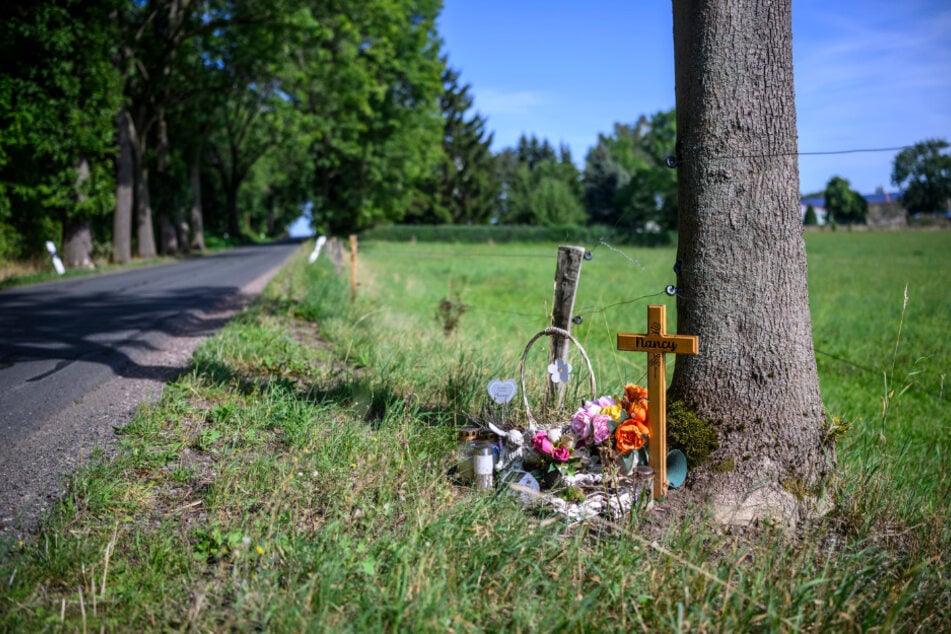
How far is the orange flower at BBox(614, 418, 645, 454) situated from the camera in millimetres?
3607

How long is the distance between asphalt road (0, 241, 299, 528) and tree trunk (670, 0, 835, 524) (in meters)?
3.60

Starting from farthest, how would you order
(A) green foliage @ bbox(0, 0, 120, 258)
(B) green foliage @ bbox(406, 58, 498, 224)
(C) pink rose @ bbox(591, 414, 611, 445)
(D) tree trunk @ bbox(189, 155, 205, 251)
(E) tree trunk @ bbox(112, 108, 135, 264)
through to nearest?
(B) green foliage @ bbox(406, 58, 498, 224), (D) tree trunk @ bbox(189, 155, 205, 251), (E) tree trunk @ bbox(112, 108, 135, 264), (A) green foliage @ bbox(0, 0, 120, 258), (C) pink rose @ bbox(591, 414, 611, 445)

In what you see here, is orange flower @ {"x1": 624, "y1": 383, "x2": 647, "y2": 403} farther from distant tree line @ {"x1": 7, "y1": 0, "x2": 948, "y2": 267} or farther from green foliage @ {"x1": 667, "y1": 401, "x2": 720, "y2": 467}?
distant tree line @ {"x1": 7, "y1": 0, "x2": 948, "y2": 267}

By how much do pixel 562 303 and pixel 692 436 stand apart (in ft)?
4.47

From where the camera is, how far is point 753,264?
3670 mm

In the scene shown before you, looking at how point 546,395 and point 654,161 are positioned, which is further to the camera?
point 654,161

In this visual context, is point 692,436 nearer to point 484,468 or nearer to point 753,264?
point 753,264

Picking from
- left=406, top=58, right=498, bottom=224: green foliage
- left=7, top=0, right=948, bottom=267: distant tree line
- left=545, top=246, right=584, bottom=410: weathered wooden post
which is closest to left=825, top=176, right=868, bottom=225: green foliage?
left=7, top=0, right=948, bottom=267: distant tree line

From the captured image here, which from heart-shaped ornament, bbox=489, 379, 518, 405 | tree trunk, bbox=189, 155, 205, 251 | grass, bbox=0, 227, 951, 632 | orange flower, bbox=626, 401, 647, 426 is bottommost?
grass, bbox=0, 227, 951, 632

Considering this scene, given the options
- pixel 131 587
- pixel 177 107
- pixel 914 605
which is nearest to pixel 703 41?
pixel 914 605

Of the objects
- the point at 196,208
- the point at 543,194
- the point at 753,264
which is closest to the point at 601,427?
the point at 753,264

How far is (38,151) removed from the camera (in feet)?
59.9

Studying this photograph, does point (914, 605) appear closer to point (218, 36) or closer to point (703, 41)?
point (703, 41)

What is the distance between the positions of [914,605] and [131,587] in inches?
123
